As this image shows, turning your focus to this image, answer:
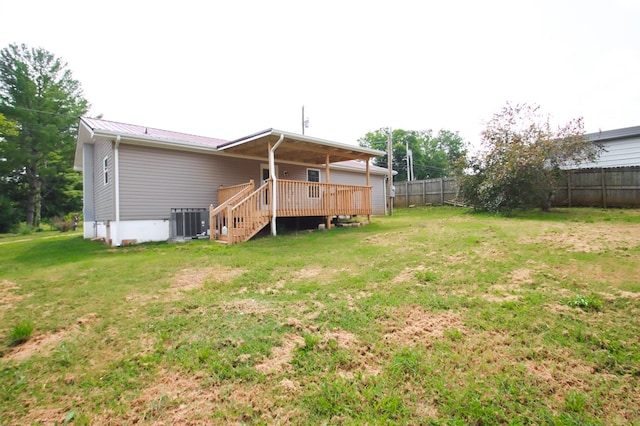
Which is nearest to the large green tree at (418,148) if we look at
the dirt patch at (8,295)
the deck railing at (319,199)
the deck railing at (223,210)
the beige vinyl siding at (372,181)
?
the beige vinyl siding at (372,181)

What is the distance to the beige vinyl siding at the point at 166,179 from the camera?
29.7 ft

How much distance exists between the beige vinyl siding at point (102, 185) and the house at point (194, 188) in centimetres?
A: 3

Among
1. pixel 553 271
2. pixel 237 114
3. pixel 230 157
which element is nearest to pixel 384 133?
pixel 237 114

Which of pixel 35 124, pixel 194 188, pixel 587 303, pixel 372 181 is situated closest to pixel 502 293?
pixel 587 303

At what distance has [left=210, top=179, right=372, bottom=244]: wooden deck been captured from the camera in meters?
8.59

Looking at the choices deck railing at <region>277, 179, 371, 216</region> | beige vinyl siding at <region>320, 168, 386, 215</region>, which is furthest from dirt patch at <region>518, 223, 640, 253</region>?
beige vinyl siding at <region>320, 168, 386, 215</region>

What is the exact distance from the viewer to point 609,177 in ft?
37.8

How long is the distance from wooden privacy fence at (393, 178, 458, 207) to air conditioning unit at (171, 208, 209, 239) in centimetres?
1371

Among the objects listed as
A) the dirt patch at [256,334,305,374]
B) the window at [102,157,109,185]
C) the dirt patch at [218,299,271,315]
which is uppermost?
the window at [102,157,109,185]

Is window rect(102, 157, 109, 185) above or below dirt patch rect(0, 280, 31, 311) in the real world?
above

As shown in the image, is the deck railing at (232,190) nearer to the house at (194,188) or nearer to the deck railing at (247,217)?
the house at (194,188)

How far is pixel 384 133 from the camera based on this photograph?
3928cm

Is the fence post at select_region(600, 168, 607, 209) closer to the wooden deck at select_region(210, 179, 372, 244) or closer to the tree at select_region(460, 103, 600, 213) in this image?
the tree at select_region(460, 103, 600, 213)

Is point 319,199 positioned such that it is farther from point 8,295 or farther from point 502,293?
point 8,295
